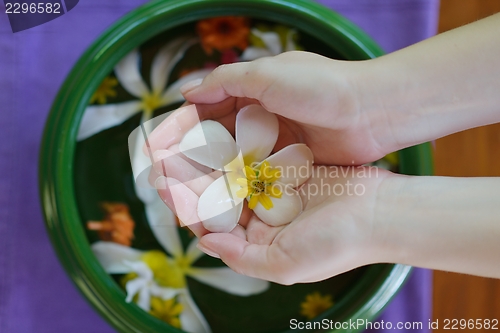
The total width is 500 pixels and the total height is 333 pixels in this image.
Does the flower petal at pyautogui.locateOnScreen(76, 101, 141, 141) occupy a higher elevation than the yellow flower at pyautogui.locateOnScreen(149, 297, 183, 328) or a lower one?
higher

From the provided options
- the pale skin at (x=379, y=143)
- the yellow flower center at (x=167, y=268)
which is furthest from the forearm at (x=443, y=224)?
the yellow flower center at (x=167, y=268)

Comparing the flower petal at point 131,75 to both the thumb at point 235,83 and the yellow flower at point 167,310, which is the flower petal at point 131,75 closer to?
the thumb at point 235,83

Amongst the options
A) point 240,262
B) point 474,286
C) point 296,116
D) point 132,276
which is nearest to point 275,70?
point 296,116

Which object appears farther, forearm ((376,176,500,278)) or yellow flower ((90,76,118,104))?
yellow flower ((90,76,118,104))

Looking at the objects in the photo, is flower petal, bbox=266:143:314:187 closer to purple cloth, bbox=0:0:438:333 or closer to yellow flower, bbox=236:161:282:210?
yellow flower, bbox=236:161:282:210

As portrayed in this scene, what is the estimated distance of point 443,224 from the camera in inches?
13.5

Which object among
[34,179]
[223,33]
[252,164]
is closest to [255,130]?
[252,164]

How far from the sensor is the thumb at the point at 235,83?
363 mm

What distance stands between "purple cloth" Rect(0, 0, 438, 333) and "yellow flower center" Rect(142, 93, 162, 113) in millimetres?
101

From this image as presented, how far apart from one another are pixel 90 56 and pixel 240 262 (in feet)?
0.80

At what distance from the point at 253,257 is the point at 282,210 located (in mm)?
61

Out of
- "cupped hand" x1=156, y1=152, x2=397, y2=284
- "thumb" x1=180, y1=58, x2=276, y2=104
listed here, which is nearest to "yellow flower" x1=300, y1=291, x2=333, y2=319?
"cupped hand" x1=156, y1=152, x2=397, y2=284

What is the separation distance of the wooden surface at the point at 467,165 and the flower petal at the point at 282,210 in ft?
0.74

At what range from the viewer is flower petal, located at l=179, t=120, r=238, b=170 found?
1.31 ft
